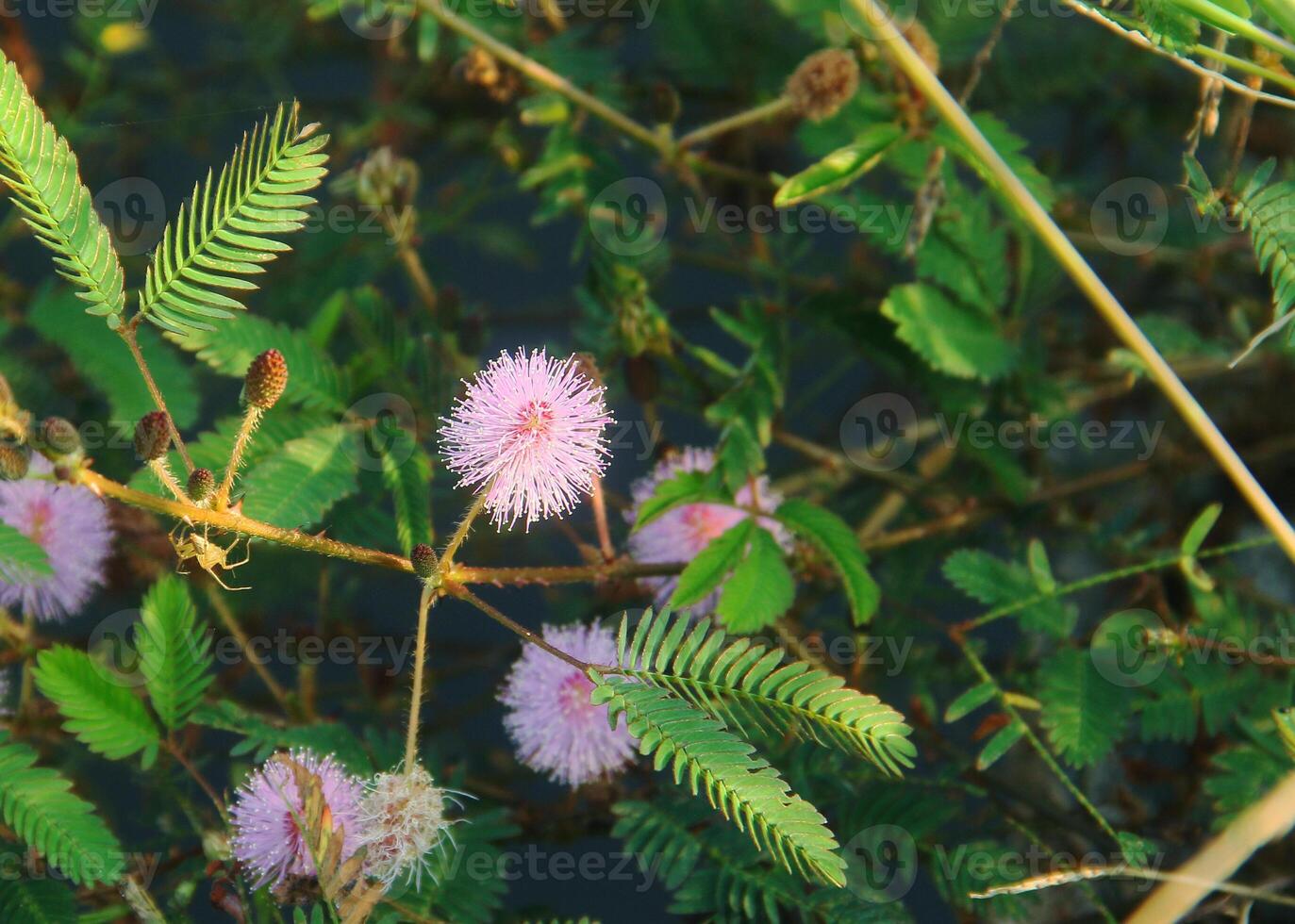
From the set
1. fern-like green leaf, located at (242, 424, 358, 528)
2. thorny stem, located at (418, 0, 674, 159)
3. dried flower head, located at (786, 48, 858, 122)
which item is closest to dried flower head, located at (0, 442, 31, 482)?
fern-like green leaf, located at (242, 424, 358, 528)

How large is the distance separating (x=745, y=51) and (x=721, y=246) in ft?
1.08

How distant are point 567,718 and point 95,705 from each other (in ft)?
1.62

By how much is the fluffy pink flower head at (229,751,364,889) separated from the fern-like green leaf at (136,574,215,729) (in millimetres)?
187

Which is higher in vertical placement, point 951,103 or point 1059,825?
point 951,103

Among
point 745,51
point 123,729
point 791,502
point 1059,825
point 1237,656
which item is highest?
point 745,51

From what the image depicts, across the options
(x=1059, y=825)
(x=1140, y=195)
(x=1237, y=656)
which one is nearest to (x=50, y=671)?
(x=1059, y=825)

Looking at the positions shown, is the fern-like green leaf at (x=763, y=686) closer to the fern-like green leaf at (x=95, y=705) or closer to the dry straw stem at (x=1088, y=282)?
the dry straw stem at (x=1088, y=282)

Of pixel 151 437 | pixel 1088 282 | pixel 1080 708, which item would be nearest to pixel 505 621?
pixel 151 437

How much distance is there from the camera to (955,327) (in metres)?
1.49

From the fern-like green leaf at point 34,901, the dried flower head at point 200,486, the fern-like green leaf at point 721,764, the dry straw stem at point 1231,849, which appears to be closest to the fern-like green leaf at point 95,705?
the fern-like green leaf at point 34,901

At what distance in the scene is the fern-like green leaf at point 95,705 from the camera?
1.16m

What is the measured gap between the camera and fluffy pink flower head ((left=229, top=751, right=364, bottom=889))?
107 centimetres

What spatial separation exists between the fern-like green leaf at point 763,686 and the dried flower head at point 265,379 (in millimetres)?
368

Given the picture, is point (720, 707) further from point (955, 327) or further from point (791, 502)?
point (955, 327)
